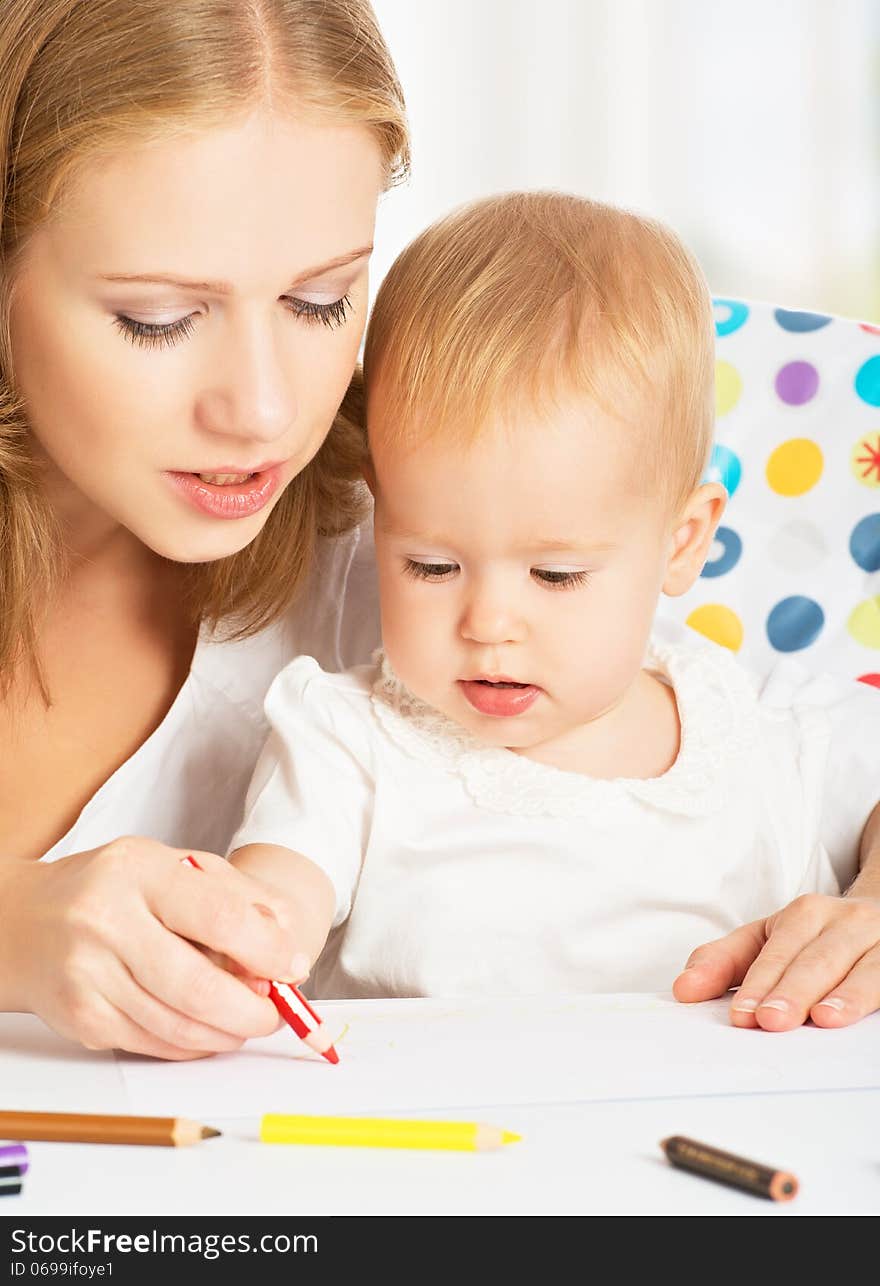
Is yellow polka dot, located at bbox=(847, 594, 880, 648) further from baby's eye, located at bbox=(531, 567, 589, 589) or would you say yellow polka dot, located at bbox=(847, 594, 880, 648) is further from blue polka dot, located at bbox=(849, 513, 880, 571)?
baby's eye, located at bbox=(531, 567, 589, 589)

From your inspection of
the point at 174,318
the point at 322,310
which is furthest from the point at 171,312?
the point at 322,310

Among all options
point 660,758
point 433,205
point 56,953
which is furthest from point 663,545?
point 433,205

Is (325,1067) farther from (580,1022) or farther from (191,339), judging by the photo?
(191,339)

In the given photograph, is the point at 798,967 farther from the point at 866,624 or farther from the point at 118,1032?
the point at 866,624

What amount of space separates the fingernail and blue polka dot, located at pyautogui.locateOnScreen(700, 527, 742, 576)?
673mm

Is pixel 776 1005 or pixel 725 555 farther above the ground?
pixel 725 555

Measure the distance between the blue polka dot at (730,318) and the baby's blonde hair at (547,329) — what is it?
43 centimetres

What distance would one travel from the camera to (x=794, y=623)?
145cm

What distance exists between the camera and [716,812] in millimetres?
1128

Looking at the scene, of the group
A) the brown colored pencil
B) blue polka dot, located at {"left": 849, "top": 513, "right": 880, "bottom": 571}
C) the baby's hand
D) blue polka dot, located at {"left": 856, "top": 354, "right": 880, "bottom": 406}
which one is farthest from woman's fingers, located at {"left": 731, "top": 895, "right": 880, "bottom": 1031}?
blue polka dot, located at {"left": 856, "top": 354, "right": 880, "bottom": 406}

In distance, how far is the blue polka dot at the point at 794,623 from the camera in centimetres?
145

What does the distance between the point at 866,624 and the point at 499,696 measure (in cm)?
53

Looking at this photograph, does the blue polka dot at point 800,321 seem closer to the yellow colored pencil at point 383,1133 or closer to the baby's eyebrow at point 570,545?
the baby's eyebrow at point 570,545

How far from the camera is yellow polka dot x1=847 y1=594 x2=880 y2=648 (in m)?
1.44
